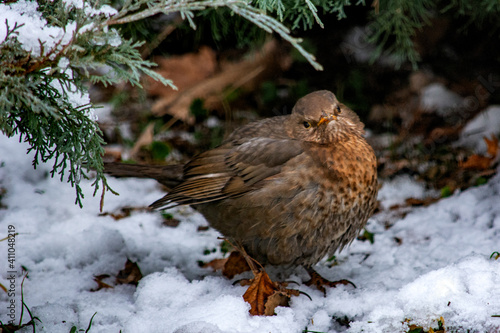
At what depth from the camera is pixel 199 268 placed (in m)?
3.36

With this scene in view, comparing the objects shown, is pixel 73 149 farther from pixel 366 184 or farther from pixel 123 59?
pixel 366 184

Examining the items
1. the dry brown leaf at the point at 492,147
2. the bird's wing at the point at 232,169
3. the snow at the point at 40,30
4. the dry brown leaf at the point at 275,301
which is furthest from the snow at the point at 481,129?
the snow at the point at 40,30

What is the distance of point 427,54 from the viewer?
564 cm

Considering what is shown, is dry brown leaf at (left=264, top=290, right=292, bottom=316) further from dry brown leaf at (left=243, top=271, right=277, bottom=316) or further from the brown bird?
the brown bird

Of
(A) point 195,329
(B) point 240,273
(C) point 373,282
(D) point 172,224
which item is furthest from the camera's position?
(D) point 172,224

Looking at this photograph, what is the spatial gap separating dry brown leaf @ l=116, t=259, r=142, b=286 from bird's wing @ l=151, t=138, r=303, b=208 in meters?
0.42

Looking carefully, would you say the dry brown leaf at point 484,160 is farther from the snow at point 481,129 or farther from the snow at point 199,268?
the snow at point 199,268

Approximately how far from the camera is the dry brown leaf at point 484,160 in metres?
4.15

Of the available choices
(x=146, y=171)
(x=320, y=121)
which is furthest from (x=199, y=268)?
(x=320, y=121)

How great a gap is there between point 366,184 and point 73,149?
1.60 metres

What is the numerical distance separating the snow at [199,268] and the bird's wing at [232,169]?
1.56 feet

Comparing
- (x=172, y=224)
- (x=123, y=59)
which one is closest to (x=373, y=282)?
(x=172, y=224)

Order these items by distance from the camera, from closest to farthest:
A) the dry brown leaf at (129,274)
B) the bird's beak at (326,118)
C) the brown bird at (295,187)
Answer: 1. the brown bird at (295,187)
2. the bird's beak at (326,118)
3. the dry brown leaf at (129,274)

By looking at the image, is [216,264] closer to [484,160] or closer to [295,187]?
[295,187]
